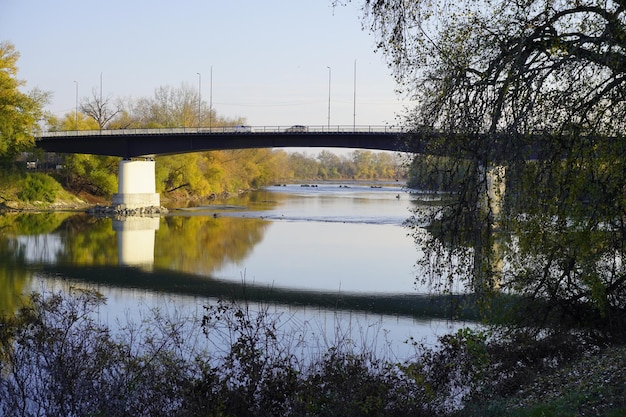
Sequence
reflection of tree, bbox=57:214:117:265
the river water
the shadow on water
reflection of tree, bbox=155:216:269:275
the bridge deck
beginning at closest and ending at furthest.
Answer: the river water → the shadow on water → reflection of tree, bbox=57:214:117:265 → reflection of tree, bbox=155:216:269:275 → the bridge deck

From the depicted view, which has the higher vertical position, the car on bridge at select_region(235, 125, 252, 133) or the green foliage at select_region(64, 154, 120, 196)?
the car on bridge at select_region(235, 125, 252, 133)

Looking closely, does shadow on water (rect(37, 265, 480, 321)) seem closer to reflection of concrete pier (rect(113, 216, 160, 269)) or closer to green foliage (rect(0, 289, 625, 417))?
reflection of concrete pier (rect(113, 216, 160, 269))

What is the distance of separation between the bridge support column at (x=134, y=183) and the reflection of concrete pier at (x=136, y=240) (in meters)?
4.37

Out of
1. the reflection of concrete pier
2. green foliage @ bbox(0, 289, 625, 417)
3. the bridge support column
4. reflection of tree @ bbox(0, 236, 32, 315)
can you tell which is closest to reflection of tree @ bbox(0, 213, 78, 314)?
reflection of tree @ bbox(0, 236, 32, 315)

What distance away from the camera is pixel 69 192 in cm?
7144

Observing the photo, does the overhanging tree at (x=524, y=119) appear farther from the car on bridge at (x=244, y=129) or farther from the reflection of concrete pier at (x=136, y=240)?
the car on bridge at (x=244, y=129)

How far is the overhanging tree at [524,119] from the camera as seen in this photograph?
11117mm

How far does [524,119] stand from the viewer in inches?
433

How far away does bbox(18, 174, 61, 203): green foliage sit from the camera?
63719 millimetres

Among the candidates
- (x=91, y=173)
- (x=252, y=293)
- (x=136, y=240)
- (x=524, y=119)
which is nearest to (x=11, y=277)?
(x=252, y=293)

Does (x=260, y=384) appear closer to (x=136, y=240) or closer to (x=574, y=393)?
(x=574, y=393)

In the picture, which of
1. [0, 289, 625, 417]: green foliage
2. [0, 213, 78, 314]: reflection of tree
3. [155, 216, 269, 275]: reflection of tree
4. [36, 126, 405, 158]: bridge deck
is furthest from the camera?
[36, 126, 405, 158]: bridge deck

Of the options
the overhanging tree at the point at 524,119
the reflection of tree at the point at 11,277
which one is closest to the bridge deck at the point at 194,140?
the reflection of tree at the point at 11,277

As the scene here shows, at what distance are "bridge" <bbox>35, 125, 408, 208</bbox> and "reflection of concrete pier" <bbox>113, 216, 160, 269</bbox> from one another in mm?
5362
